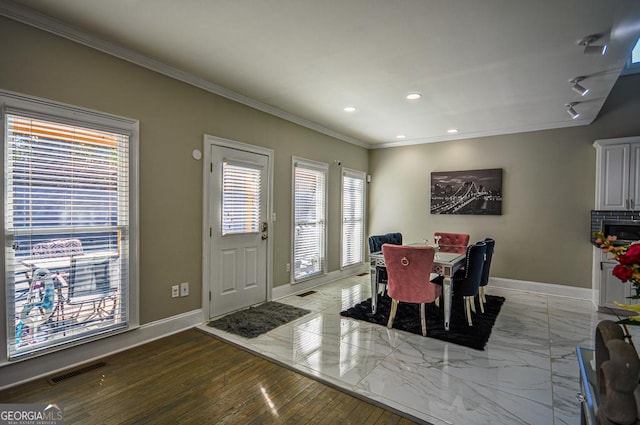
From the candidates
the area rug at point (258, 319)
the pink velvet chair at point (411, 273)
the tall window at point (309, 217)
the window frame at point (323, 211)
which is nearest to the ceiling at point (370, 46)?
the window frame at point (323, 211)

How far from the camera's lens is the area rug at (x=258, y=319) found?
11.3 feet

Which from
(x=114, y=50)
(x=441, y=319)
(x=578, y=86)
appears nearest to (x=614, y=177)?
(x=578, y=86)

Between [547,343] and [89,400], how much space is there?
3918mm

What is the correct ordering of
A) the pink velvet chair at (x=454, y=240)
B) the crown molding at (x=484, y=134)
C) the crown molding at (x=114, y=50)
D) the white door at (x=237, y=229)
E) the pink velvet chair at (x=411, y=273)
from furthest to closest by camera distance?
1. the pink velvet chair at (x=454, y=240)
2. the crown molding at (x=484, y=134)
3. the white door at (x=237, y=229)
4. the pink velvet chair at (x=411, y=273)
5. the crown molding at (x=114, y=50)

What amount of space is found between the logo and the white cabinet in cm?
599

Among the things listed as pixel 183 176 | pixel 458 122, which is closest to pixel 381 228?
pixel 458 122

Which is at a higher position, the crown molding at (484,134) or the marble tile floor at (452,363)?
the crown molding at (484,134)

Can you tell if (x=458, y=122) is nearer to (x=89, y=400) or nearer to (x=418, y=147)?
(x=418, y=147)

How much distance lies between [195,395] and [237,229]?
205 centimetres

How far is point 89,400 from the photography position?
2191mm

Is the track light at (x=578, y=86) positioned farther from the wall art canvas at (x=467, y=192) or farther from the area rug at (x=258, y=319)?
the area rug at (x=258, y=319)

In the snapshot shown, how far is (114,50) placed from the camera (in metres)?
2.81

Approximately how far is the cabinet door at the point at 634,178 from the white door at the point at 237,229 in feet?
15.2

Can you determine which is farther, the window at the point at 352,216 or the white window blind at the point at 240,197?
the window at the point at 352,216
